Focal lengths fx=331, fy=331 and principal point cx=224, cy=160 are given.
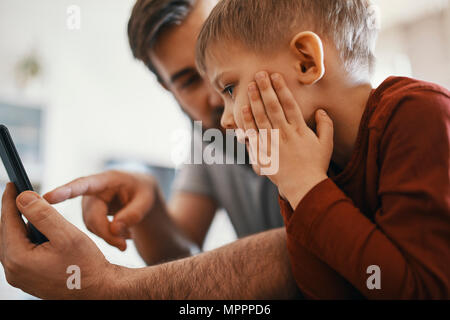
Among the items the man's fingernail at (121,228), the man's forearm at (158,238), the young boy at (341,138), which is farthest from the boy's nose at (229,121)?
the man's forearm at (158,238)

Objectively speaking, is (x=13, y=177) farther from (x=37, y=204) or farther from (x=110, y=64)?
(x=110, y=64)

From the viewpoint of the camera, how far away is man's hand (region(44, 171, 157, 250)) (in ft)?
2.27

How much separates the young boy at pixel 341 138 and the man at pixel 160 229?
108mm

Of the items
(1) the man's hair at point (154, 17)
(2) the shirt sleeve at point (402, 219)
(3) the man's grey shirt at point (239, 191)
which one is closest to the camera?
(2) the shirt sleeve at point (402, 219)

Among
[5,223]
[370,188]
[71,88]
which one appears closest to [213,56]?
[370,188]

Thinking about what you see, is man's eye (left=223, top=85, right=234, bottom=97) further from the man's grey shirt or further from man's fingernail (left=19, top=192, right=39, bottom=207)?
the man's grey shirt

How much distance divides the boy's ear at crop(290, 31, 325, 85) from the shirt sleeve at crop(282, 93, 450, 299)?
0.43 ft

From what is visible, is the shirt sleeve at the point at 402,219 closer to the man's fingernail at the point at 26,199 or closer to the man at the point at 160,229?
the man at the point at 160,229

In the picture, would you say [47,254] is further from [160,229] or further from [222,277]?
[160,229]

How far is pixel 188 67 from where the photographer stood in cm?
91

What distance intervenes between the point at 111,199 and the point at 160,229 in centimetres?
29

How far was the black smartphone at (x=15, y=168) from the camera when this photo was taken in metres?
0.51

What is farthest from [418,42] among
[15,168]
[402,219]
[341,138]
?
[15,168]

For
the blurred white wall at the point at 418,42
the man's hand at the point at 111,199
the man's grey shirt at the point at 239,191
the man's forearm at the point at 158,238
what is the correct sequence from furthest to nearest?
1. the blurred white wall at the point at 418,42
2. the man's grey shirt at the point at 239,191
3. the man's forearm at the point at 158,238
4. the man's hand at the point at 111,199
